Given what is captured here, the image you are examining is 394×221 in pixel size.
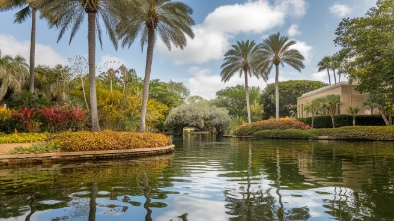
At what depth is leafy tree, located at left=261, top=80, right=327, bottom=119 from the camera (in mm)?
64938

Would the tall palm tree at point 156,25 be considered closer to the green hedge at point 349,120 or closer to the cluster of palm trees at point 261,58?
the cluster of palm trees at point 261,58

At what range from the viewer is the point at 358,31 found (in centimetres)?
2402

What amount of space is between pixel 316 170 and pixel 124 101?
1785cm

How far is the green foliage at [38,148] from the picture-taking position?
1204 centimetres

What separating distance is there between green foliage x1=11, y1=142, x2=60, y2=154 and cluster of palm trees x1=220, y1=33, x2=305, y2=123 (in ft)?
106

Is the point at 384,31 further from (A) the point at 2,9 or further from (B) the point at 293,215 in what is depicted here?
(A) the point at 2,9

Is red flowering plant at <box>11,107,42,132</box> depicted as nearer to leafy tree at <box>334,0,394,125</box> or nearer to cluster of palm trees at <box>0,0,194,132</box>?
cluster of palm trees at <box>0,0,194,132</box>

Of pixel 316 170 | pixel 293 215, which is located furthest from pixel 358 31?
pixel 293 215

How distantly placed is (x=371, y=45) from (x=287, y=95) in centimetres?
4485

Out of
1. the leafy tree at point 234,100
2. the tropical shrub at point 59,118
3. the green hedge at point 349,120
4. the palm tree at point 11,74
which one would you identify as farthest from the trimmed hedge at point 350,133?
the leafy tree at point 234,100

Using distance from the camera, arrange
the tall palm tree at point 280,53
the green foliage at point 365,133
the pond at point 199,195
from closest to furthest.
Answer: the pond at point 199,195 → the green foliage at point 365,133 → the tall palm tree at point 280,53

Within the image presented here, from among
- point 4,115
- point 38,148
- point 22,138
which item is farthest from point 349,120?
point 4,115

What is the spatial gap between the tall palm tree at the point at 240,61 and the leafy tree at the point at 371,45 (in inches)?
667

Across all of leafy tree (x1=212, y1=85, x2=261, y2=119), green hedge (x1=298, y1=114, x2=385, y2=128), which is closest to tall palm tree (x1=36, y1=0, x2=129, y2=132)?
green hedge (x1=298, y1=114, x2=385, y2=128)
